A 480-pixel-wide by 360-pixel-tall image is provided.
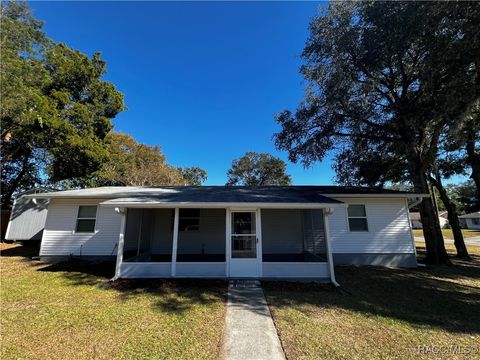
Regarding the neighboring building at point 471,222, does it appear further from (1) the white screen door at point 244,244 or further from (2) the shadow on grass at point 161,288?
(2) the shadow on grass at point 161,288

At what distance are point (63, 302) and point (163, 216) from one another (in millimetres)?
5780

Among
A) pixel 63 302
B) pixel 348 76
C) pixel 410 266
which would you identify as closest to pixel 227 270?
pixel 63 302

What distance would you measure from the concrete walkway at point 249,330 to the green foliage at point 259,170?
35.5 metres

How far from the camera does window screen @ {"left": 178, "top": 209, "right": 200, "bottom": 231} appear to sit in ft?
36.9

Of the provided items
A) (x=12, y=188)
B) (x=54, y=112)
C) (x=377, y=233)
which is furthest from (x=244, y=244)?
(x=12, y=188)

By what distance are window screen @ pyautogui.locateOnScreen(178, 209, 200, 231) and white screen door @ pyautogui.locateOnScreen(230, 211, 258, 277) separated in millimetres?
3338

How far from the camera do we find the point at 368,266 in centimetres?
1023

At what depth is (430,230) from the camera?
11.3 metres

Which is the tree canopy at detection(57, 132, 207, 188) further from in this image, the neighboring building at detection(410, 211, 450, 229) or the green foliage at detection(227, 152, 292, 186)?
the neighboring building at detection(410, 211, 450, 229)

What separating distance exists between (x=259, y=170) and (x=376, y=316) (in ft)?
124

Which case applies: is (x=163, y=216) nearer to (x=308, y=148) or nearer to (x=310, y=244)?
(x=310, y=244)

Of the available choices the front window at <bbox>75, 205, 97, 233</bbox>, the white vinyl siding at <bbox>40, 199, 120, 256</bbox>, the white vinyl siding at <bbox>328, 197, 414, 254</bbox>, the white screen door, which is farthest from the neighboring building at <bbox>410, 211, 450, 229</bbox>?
the front window at <bbox>75, 205, 97, 233</bbox>

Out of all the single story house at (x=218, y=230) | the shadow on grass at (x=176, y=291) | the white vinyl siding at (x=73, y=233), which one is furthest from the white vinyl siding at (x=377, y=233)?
the white vinyl siding at (x=73, y=233)

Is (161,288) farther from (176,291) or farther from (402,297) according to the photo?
(402,297)
